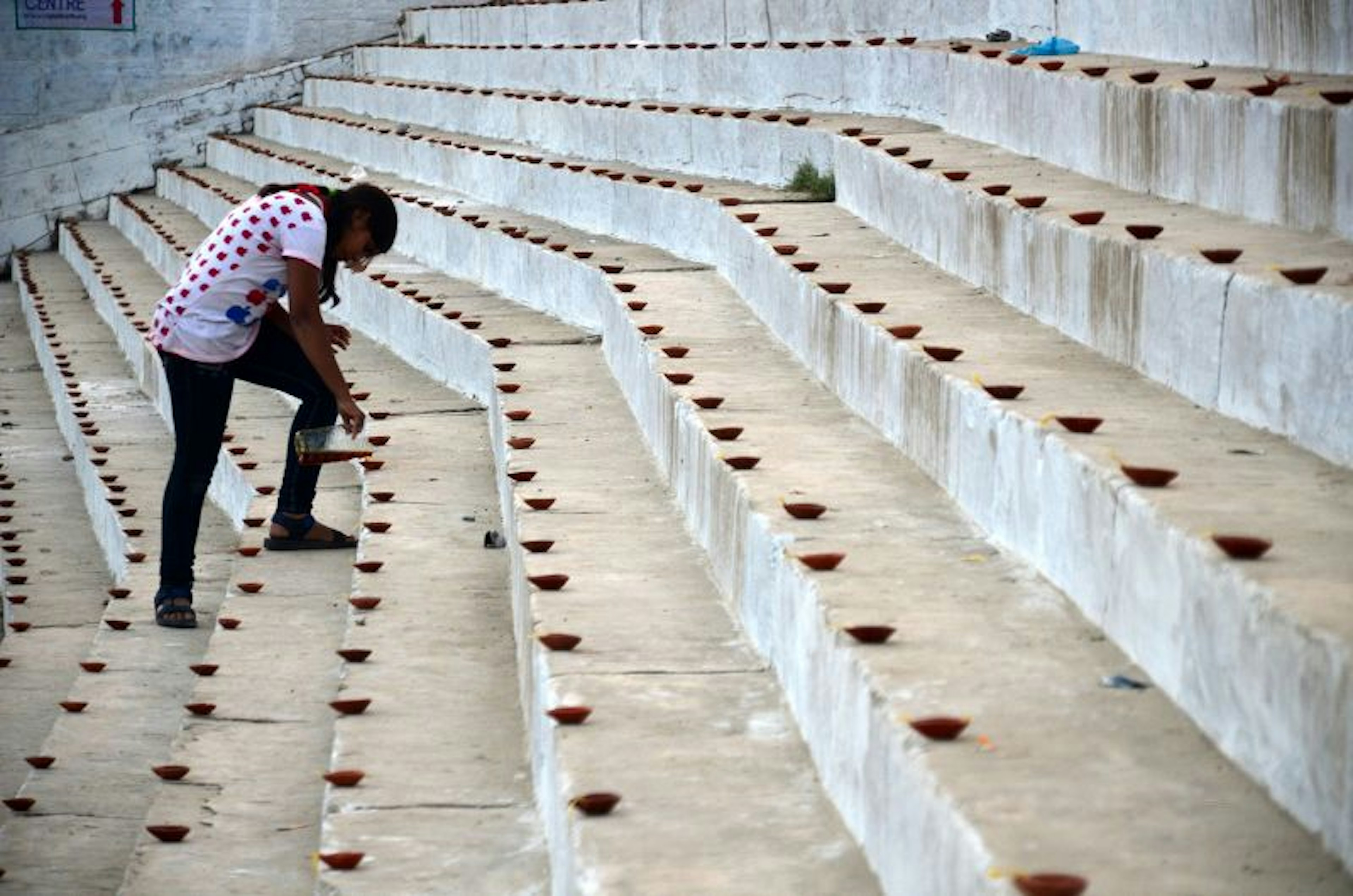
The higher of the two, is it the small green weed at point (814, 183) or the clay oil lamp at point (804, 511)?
the small green weed at point (814, 183)

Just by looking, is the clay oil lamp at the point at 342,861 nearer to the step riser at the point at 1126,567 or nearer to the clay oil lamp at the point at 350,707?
the clay oil lamp at the point at 350,707

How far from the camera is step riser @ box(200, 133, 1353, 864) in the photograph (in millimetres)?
2385

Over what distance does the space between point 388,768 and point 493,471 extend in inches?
104

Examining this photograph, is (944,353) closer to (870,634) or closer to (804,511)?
(804,511)

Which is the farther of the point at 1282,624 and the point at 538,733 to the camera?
the point at 538,733

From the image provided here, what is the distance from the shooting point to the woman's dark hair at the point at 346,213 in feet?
19.4

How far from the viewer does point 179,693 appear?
5867mm

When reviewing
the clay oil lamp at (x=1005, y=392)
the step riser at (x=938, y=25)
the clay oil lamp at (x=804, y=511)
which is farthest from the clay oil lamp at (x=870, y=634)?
the step riser at (x=938, y=25)

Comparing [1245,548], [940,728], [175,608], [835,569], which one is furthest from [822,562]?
[175,608]

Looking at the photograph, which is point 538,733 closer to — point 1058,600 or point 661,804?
point 661,804

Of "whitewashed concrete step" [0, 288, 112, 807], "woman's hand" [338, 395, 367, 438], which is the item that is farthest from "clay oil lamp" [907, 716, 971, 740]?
"woman's hand" [338, 395, 367, 438]

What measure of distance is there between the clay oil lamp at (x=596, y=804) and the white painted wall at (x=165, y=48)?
15.8m

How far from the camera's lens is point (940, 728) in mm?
2771

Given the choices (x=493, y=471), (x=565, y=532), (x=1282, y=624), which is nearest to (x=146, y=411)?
(x=493, y=471)
